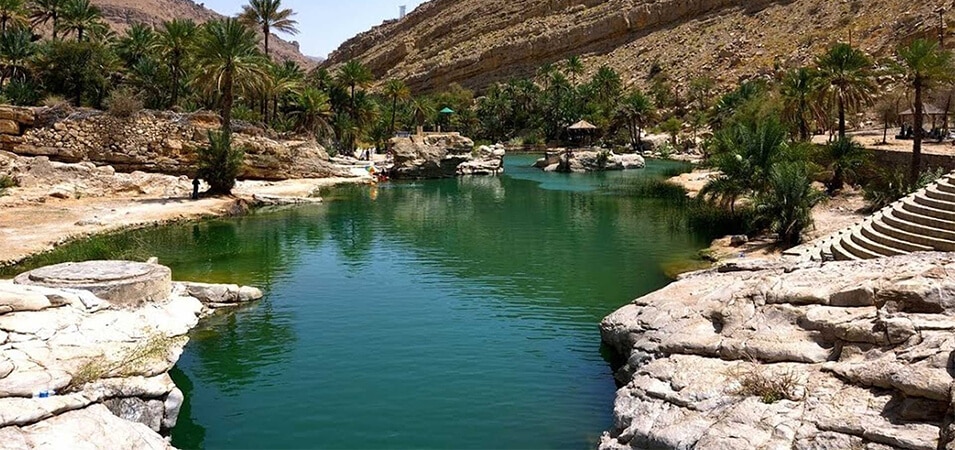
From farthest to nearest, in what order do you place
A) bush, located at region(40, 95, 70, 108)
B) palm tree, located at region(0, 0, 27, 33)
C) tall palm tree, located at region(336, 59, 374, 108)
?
tall palm tree, located at region(336, 59, 374, 108)
palm tree, located at region(0, 0, 27, 33)
bush, located at region(40, 95, 70, 108)

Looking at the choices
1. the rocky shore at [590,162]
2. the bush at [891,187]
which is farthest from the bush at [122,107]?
the bush at [891,187]

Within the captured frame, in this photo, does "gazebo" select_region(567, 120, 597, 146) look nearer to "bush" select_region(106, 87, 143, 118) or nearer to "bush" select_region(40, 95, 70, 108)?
"bush" select_region(106, 87, 143, 118)

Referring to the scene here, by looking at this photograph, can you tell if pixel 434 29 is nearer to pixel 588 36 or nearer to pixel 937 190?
pixel 588 36

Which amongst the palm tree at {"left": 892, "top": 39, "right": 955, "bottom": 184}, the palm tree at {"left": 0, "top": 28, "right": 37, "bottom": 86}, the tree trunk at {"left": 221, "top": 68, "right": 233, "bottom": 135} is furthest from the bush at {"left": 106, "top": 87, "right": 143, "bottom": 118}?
the palm tree at {"left": 892, "top": 39, "right": 955, "bottom": 184}

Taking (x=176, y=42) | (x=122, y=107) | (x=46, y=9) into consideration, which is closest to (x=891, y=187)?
(x=122, y=107)

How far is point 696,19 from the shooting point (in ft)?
364

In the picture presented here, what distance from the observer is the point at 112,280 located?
14.2 meters

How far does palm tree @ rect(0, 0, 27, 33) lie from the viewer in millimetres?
47156

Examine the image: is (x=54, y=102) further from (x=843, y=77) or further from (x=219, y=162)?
(x=843, y=77)

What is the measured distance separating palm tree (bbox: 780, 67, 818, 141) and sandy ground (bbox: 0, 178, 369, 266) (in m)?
30.5

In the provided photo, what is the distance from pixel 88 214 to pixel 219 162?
25.2 feet

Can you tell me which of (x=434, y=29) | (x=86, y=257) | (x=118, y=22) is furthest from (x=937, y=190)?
(x=118, y=22)

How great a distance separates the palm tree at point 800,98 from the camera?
138 ft

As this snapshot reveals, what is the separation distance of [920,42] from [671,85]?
68.5 metres
